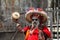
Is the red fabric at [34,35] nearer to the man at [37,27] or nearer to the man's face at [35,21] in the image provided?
the man at [37,27]

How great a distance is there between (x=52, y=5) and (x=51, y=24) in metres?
0.80

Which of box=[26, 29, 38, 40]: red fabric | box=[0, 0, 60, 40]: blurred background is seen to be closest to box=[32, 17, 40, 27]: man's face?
box=[26, 29, 38, 40]: red fabric

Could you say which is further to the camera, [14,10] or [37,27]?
[14,10]

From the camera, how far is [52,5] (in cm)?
912

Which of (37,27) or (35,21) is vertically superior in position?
(35,21)

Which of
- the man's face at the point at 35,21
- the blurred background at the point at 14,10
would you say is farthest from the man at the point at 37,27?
the blurred background at the point at 14,10

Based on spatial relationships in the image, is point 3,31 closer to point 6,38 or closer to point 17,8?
point 6,38

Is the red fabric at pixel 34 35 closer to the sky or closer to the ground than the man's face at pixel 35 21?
closer to the ground

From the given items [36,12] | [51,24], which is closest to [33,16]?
[36,12]

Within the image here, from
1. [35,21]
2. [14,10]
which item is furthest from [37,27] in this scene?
[14,10]

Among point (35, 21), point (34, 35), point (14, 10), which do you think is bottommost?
point (34, 35)

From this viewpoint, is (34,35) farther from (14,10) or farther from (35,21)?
(14,10)

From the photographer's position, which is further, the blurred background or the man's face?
the blurred background

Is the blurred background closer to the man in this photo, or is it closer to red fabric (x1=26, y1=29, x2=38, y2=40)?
the man
